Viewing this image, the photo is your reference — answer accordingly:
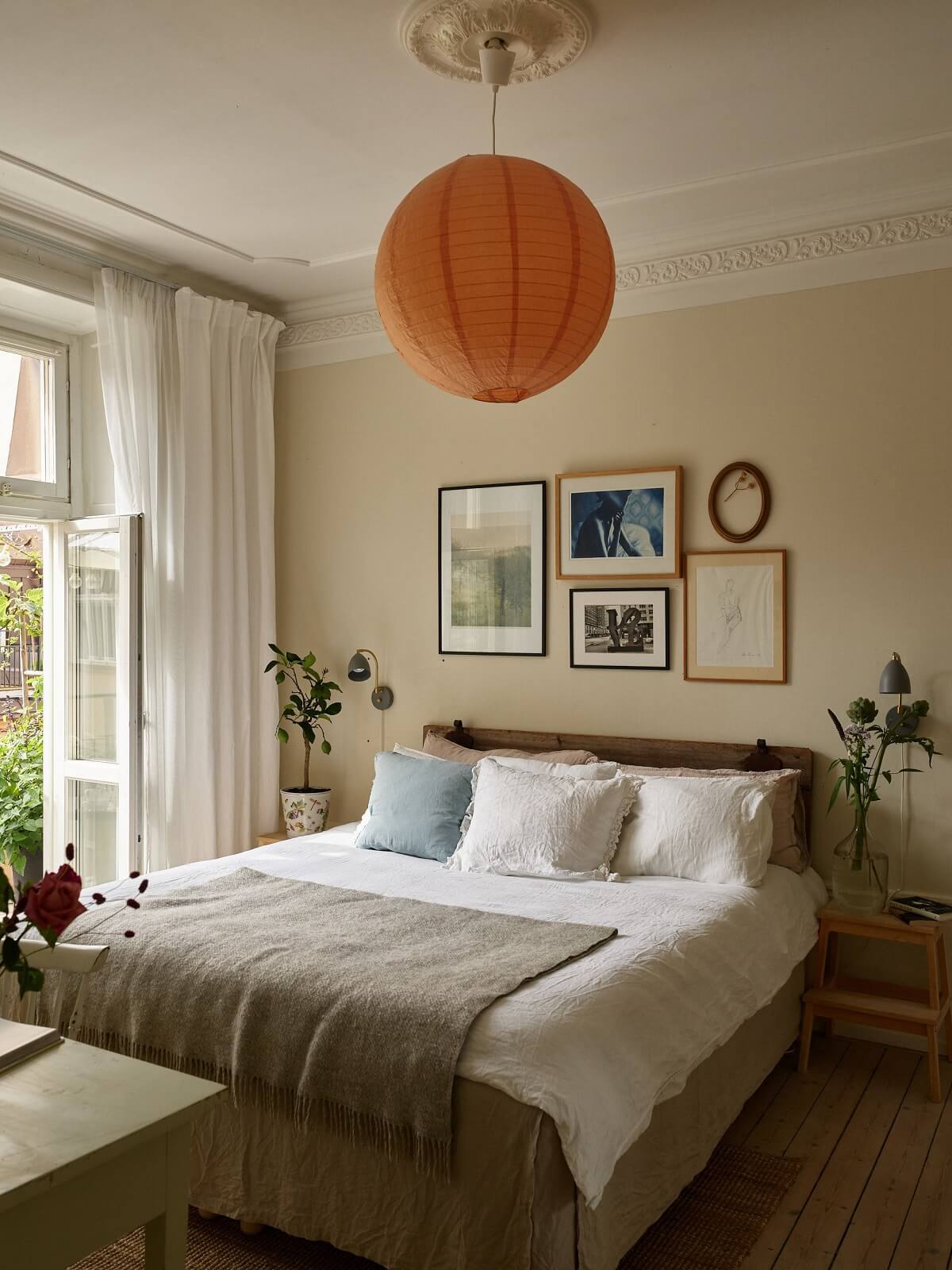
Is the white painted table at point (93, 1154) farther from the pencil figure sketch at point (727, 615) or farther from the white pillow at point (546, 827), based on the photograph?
the pencil figure sketch at point (727, 615)

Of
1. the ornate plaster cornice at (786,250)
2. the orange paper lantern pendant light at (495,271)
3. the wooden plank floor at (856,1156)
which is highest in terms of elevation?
the ornate plaster cornice at (786,250)

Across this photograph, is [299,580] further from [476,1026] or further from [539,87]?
[476,1026]

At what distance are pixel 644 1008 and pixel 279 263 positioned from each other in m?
3.21

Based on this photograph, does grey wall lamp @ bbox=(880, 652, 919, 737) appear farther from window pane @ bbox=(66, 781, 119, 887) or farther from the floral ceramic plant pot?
window pane @ bbox=(66, 781, 119, 887)

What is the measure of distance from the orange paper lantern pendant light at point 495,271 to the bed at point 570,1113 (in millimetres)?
1388

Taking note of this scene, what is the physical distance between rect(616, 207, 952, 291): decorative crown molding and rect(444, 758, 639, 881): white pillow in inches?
72.5

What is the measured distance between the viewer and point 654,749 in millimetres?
4004

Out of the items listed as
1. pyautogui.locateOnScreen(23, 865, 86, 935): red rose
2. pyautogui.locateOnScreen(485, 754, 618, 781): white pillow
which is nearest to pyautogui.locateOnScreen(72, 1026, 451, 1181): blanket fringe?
pyautogui.locateOnScreen(23, 865, 86, 935): red rose

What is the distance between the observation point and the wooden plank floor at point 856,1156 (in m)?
2.44

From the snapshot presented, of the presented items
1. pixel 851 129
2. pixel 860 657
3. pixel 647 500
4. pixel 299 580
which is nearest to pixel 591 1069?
pixel 860 657

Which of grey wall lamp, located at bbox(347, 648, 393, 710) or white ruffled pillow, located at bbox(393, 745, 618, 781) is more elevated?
grey wall lamp, located at bbox(347, 648, 393, 710)

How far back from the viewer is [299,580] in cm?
491

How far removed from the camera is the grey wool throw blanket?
7.18 ft

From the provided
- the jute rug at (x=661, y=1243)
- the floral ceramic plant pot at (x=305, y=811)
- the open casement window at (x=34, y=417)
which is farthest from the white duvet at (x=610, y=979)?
the open casement window at (x=34, y=417)
